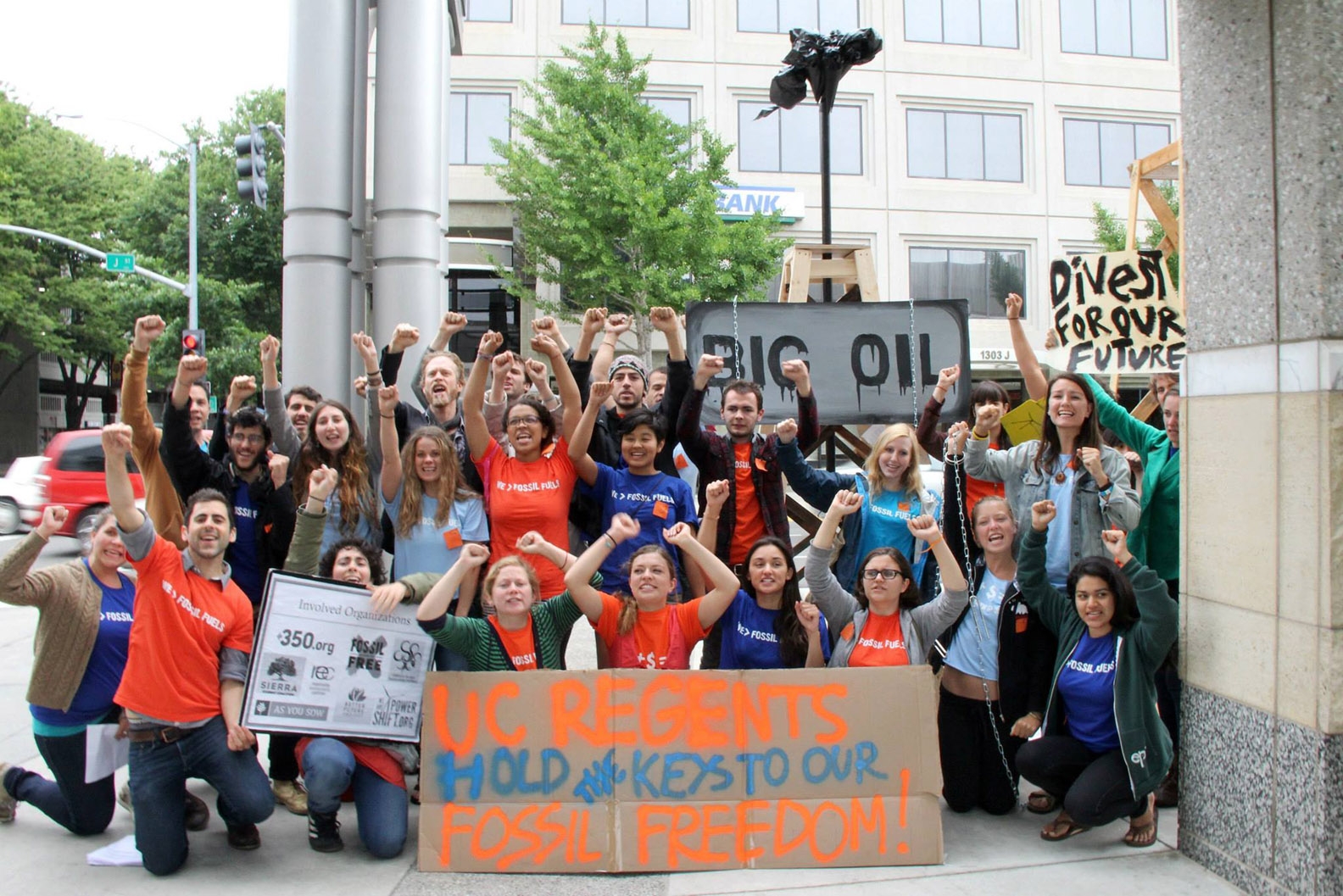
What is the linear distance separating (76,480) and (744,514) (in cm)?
1183

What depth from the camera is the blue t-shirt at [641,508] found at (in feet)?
16.2

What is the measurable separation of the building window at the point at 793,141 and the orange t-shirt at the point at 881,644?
23.8m

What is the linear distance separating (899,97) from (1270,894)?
89.1 feet

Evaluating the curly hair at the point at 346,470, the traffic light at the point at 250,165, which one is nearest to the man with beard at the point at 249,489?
the curly hair at the point at 346,470

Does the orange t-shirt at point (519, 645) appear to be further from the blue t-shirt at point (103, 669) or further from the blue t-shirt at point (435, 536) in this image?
the blue t-shirt at point (103, 669)

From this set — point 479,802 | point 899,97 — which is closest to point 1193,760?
point 479,802

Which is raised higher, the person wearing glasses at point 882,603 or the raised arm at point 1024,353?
the raised arm at point 1024,353

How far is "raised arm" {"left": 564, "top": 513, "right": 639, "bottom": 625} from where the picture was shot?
425 centimetres

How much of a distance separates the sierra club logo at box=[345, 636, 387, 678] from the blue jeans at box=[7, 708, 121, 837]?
42.6 inches

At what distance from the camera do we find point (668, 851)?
4043 mm

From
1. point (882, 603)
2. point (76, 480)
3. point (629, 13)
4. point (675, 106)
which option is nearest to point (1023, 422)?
point (882, 603)

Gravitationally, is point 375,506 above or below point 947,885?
above

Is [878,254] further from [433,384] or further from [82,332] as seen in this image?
[82,332]

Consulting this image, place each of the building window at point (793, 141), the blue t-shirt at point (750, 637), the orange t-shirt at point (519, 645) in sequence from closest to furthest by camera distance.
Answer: the orange t-shirt at point (519, 645)
the blue t-shirt at point (750, 637)
the building window at point (793, 141)
